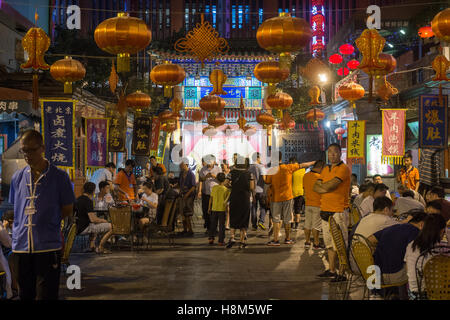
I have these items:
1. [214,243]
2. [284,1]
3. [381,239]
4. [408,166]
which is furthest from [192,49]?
[284,1]

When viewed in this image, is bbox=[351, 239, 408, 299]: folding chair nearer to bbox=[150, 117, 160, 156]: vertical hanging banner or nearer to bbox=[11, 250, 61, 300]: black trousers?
bbox=[11, 250, 61, 300]: black trousers

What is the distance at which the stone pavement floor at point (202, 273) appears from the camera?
6.51m

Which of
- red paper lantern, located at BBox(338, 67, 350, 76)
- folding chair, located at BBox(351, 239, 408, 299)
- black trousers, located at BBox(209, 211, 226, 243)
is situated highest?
red paper lantern, located at BBox(338, 67, 350, 76)

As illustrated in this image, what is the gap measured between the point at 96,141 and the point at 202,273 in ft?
20.9

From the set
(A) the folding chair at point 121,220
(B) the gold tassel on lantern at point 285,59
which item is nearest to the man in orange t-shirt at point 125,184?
(A) the folding chair at point 121,220

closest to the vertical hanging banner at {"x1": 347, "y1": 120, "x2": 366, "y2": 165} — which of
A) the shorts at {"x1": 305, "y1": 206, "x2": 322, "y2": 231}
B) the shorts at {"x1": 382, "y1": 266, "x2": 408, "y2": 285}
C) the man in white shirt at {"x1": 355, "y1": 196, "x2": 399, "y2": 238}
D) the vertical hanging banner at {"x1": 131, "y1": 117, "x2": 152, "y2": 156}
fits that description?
the shorts at {"x1": 305, "y1": 206, "x2": 322, "y2": 231}

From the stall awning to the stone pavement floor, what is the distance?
4.15 metres

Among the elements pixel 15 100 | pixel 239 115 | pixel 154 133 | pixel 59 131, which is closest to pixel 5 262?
pixel 59 131

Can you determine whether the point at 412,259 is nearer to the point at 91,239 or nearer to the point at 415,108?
the point at 91,239

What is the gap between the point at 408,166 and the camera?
39.4 ft

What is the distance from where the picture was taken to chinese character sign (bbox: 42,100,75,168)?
1066cm

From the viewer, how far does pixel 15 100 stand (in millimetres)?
11852
